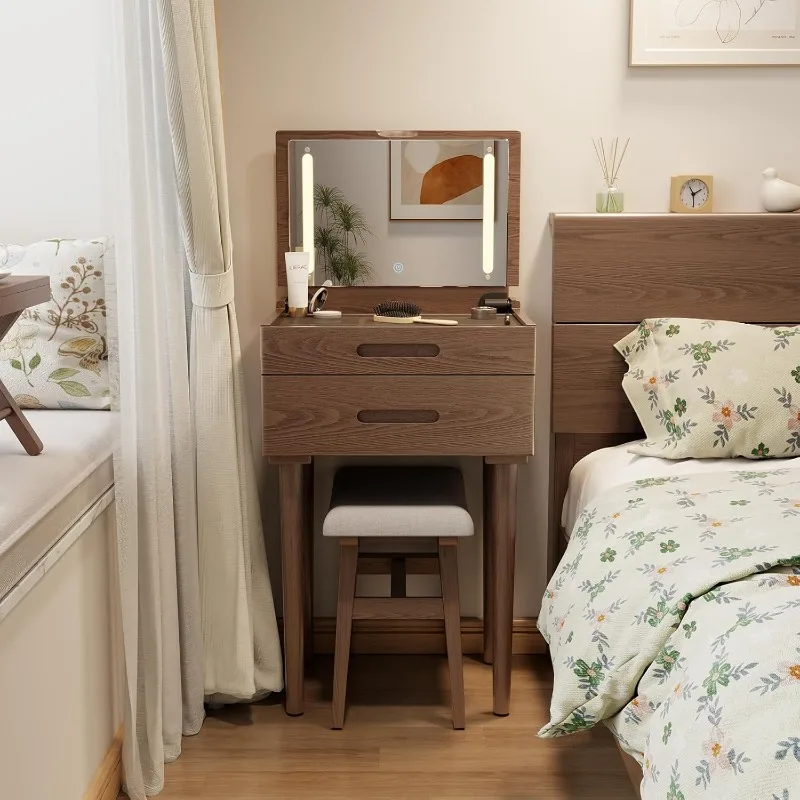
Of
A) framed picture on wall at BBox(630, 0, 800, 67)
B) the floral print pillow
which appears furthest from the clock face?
the floral print pillow

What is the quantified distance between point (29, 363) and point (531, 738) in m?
1.50

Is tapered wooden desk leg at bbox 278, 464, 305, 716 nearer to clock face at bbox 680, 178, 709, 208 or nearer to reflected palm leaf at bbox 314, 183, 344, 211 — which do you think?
reflected palm leaf at bbox 314, 183, 344, 211

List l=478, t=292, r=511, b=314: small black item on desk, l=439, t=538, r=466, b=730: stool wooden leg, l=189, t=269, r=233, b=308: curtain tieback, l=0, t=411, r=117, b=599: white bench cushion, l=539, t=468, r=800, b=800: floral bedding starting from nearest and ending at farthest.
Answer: l=539, t=468, r=800, b=800: floral bedding → l=0, t=411, r=117, b=599: white bench cushion → l=189, t=269, r=233, b=308: curtain tieback → l=439, t=538, r=466, b=730: stool wooden leg → l=478, t=292, r=511, b=314: small black item on desk

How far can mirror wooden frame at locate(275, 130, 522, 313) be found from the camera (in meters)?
2.57

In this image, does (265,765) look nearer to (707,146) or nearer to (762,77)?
(707,146)

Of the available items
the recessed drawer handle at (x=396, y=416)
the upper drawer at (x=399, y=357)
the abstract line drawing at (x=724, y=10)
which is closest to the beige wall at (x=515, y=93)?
the abstract line drawing at (x=724, y=10)

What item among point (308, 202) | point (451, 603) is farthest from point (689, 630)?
point (308, 202)

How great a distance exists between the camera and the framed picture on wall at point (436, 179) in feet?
8.43

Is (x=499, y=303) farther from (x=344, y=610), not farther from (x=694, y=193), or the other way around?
(x=344, y=610)

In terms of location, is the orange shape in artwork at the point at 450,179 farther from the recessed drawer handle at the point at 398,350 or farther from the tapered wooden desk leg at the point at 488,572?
the tapered wooden desk leg at the point at 488,572

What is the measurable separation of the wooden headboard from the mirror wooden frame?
0.43ft

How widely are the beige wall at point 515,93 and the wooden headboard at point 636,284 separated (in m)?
0.13

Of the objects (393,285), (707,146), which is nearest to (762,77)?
(707,146)

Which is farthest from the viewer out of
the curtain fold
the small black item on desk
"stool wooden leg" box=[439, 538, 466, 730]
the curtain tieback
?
the small black item on desk
